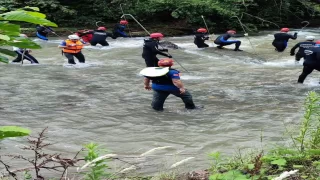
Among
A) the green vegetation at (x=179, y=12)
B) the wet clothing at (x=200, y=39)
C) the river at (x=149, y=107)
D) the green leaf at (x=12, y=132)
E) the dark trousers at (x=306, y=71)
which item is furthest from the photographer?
the green vegetation at (x=179, y=12)

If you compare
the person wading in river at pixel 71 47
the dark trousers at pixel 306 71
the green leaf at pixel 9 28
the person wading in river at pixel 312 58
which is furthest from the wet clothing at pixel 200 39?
the green leaf at pixel 9 28

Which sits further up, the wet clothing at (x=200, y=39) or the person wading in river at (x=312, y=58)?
the person wading in river at (x=312, y=58)

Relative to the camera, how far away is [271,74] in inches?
545

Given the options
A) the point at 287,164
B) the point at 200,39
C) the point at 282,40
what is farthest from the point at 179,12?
the point at 287,164

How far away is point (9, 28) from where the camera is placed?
167cm

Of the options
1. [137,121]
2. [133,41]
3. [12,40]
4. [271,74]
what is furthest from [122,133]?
[133,41]

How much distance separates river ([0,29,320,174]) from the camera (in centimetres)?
681

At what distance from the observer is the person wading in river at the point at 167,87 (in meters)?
8.45

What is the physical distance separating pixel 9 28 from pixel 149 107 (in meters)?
7.80

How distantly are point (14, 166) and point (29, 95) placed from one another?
204 inches

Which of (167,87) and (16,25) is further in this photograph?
(167,87)

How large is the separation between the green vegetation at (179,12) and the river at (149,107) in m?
10.2

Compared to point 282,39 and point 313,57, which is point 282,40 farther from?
point 313,57

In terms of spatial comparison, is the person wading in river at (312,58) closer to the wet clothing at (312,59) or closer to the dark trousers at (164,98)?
the wet clothing at (312,59)
